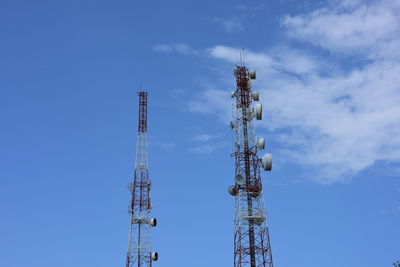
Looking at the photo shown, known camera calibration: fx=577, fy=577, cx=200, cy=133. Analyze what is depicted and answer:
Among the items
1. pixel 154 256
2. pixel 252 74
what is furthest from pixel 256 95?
pixel 154 256

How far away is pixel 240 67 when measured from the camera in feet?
252

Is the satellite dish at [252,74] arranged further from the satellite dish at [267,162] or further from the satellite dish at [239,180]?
the satellite dish at [239,180]

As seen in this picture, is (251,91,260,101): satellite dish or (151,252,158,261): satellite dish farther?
(151,252,158,261): satellite dish

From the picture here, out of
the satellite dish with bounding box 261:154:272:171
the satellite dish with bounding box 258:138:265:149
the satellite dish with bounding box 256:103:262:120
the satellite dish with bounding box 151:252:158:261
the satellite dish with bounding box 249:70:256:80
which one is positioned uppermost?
the satellite dish with bounding box 249:70:256:80

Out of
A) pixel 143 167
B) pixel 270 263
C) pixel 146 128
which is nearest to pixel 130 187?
pixel 143 167

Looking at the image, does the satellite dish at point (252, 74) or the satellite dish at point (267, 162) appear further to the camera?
the satellite dish at point (252, 74)

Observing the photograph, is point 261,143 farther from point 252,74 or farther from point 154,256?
point 154,256

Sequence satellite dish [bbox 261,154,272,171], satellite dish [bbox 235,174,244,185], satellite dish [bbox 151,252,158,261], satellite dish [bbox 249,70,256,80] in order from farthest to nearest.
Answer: satellite dish [bbox 151,252,158,261] < satellite dish [bbox 249,70,256,80] < satellite dish [bbox 235,174,244,185] < satellite dish [bbox 261,154,272,171]

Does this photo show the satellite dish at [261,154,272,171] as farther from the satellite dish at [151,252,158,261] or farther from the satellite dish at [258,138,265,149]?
the satellite dish at [151,252,158,261]

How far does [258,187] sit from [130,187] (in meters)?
32.5

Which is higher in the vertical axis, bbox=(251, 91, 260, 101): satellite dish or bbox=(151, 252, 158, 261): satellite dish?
bbox=(251, 91, 260, 101): satellite dish

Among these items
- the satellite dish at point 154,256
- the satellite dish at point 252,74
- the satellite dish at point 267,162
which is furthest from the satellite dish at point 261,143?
the satellite dish at point 154,256

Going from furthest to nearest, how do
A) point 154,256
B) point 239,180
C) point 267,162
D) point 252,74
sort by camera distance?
point 154,256
point 252,74
point 239,180
point 267,162

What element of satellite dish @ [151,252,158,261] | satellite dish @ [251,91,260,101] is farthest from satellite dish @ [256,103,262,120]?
satellite dish @ [151,252,158,261]
